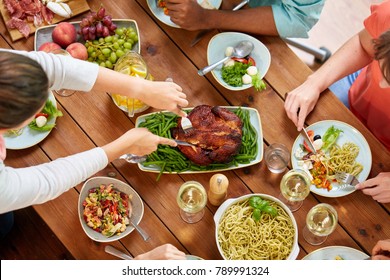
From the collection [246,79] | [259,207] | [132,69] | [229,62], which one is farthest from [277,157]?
[132,69]

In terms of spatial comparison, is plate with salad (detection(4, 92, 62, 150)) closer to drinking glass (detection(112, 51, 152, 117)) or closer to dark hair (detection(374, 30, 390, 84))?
drinking glass (detection(112, 51, 152, 117))

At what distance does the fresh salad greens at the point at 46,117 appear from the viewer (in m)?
1.90

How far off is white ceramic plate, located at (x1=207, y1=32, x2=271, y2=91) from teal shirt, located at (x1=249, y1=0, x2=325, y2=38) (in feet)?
0.39

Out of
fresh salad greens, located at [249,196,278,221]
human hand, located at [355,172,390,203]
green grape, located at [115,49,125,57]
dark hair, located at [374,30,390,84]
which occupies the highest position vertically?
dark hair, located at [374,30,390,84]

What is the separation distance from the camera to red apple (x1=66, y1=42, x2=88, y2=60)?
1.98 meters

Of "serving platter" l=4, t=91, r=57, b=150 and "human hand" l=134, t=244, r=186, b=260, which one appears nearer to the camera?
"human hand" l=134, t=244, r=186, b=260

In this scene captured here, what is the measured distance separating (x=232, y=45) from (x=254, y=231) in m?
0.79

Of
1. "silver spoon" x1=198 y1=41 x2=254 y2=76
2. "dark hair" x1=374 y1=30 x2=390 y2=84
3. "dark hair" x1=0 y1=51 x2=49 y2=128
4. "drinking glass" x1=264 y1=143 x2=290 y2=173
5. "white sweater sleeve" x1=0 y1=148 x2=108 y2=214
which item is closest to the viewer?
"dark hair" x1=0 y1=51 x2=49 y2=128

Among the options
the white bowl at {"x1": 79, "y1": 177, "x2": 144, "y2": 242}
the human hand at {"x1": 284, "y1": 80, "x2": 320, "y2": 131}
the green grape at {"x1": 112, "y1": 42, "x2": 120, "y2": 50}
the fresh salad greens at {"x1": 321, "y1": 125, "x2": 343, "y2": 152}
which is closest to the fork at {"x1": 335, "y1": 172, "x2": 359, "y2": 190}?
the fresh salad greens at {"x1": 321, "y1": 125, "x2": 343, "y2": 152}

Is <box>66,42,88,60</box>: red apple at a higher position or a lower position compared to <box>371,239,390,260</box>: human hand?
higher

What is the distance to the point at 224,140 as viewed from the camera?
6.21ft

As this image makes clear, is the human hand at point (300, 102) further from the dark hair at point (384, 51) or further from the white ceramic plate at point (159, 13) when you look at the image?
the white ceramic plate at point (159, 13)

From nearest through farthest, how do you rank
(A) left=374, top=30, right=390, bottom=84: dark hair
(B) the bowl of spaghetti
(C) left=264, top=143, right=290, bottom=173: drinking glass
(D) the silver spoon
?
(A) left=374, top=30, right=390, bottom=84: dark hair, (B) the bowl of spaghetti, (C) left=264, top=143, right=290, bottom=173: drinking glass, (D) the silver spoon

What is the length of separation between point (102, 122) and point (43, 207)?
1.33ft
